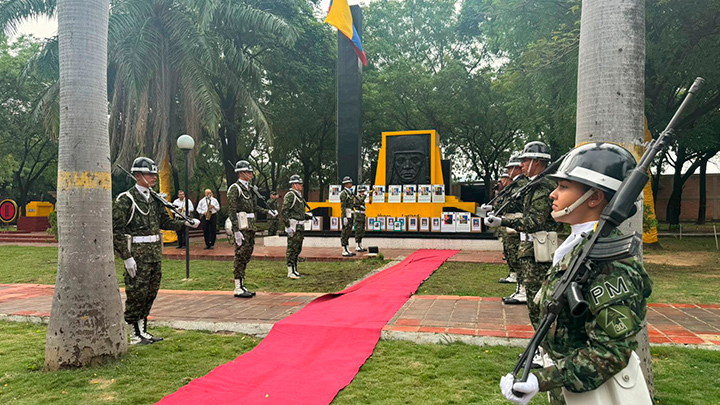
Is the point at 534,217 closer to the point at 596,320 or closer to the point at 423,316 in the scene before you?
the point at 423,316

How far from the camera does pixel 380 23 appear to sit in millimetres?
28219

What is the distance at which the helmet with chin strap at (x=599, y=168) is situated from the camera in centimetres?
174

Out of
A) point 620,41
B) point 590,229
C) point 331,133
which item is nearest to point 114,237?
point 590,229

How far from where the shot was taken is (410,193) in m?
16.0

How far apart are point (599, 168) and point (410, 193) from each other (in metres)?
14.2

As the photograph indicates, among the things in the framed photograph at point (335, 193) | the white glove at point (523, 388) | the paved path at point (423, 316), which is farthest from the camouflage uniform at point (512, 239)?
the framed photograph at point (335, 193)

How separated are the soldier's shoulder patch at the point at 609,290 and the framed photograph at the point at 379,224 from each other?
13828 mm

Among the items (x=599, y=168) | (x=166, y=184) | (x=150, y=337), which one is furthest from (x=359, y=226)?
(x=599, y=168)

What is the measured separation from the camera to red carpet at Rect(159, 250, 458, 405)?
352 centimetres

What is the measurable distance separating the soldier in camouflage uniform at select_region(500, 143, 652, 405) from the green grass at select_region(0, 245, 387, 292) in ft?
20.9

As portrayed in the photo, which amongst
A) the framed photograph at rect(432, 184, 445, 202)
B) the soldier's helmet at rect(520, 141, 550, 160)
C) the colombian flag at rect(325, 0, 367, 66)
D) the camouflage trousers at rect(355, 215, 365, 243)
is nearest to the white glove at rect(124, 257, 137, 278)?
the soldier's helmet at rect(520, 141, 550, 160)

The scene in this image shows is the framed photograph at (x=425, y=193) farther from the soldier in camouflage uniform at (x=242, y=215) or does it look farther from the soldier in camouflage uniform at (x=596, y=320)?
the soldier in camouflage uniform at (x=596, y=320)

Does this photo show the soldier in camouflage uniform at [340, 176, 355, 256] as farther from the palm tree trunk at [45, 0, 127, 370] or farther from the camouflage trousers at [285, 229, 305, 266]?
the palm tree trunk at [45, 0, 127, 370]

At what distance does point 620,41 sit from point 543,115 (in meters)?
13.9
